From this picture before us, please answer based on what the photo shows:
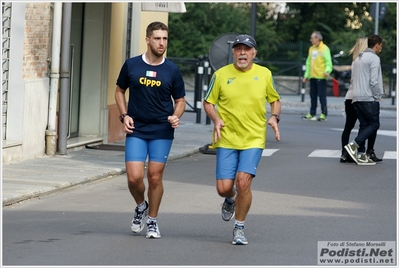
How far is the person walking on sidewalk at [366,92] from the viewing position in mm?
14617

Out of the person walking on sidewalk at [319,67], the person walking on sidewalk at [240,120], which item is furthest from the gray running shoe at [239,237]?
the person walking on sidewalk at [319,67]

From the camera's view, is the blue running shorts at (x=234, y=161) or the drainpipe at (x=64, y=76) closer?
the blue running shorts at (x=234, y=161)

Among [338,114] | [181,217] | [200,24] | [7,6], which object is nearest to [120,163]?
[7,6]

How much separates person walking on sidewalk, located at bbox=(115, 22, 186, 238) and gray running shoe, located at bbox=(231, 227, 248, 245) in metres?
0.68

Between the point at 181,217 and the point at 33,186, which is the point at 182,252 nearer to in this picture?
the point at 181,217

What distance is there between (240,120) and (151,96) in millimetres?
805

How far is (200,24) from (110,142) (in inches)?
929

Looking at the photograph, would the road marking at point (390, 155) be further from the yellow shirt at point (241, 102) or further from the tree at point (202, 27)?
the tree at point (202, 27)

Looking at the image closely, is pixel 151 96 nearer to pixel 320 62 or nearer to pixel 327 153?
pixel 327 153

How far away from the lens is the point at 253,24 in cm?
→ 1859

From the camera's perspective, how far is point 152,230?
8.63 meters

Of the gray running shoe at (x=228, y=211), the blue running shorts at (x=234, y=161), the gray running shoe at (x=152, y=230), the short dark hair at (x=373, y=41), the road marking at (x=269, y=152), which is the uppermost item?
the short dark hair at (x=373, y=41)

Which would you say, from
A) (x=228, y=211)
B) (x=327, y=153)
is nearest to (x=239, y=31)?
(x=327, y=153)

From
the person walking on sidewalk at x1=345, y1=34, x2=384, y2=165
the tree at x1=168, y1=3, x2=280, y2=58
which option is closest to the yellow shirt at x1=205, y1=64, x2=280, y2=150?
the person walking on sidewalk at x1=345, y1=34, x2=384, y2=165
